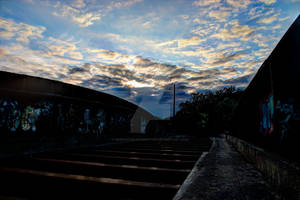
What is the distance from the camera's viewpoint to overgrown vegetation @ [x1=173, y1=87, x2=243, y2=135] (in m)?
36.1

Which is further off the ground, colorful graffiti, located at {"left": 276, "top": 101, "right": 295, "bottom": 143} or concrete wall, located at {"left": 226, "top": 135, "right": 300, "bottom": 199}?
colorful graffiti, located at {"left": 276, "top": 101, "right": 295, "bottom": 143}

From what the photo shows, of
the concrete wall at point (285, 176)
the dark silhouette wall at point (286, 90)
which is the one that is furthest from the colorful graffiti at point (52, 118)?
the dark silhouette wall at point (286, 90)

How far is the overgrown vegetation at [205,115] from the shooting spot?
3609cm

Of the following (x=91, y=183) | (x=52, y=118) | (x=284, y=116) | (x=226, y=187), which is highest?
(x=284, y=116)

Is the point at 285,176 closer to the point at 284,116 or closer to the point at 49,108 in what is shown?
the point at 284,116

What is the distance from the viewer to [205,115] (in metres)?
39.6

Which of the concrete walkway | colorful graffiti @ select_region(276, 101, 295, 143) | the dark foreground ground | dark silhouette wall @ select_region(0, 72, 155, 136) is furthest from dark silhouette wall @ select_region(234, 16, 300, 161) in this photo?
dark silhouette wall @ select_region(0, 72, 155, 136)

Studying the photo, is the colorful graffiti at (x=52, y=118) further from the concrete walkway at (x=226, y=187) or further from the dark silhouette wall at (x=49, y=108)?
the concrete walkway at (x=226, y=187)

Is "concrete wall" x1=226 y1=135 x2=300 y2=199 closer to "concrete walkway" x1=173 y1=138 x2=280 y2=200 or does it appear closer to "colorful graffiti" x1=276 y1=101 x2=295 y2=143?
"concrete walkway" x1=173 y1=138 x2=280 y2=200

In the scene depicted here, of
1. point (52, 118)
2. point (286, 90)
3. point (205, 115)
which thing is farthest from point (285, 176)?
point (205, 115)

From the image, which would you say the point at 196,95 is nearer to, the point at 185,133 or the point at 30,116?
the point at 185,133

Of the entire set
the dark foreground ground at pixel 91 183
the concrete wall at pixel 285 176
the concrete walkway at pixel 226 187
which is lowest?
the dark foreground ground at pixel 91 183

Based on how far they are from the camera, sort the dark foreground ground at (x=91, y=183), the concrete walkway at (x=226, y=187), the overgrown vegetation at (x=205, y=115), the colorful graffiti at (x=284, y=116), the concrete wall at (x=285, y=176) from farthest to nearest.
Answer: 1. the overgrown vegetation at (x=205, y=115)
2. the dark foreground ground at (x=91, y=183)
3. the colorful graffiti at (x=284, y=116)
4. the concrete walkway at (x=226, y=187)
5. the concrete wall at (x=285, y=176)

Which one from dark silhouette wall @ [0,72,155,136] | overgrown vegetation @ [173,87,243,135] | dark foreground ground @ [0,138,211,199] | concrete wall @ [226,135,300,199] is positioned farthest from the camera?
overgrown vegetation @ [173,87,243,135]
